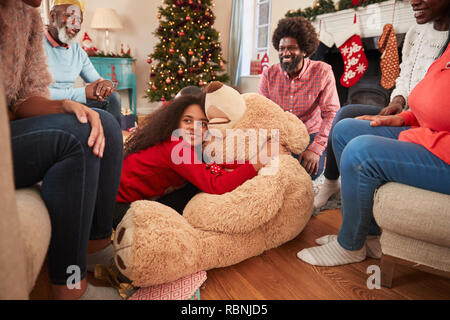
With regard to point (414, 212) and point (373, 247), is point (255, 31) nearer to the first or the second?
point (373, 247)

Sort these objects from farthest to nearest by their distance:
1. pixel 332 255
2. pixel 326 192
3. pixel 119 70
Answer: pixel 119 70 → pixel 326 192 → pixel 332 255

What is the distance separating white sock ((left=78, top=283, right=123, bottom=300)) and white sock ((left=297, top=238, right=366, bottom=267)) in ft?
2.16

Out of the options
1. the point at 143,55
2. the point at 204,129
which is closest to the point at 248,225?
the point at 204,129

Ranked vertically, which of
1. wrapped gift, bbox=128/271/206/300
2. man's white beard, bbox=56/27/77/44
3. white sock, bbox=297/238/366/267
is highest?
man's white beard, bbox=56/27/77/44

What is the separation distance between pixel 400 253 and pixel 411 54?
110 cm

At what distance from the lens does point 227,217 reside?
970 millimetres

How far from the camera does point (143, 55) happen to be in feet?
15.0

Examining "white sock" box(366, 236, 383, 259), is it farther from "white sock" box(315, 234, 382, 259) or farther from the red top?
the red top

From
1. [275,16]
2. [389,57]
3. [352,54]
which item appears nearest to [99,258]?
[389,57]

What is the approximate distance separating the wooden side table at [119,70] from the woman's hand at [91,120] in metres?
3.31

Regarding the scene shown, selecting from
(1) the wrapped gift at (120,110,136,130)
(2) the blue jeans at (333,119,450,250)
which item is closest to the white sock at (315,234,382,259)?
(2) the blue jeans at (333,119,450,250)

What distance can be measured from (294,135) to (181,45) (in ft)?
9.76

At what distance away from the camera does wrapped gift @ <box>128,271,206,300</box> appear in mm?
869

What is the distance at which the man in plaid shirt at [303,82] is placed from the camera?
1673mm
